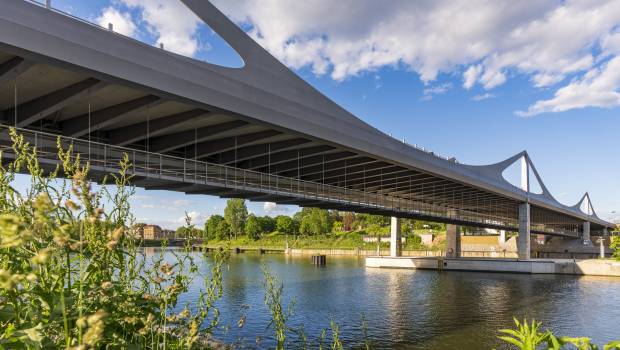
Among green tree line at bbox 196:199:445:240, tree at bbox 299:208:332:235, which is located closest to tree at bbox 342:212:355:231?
green tree line at bbox 196:199:445:240

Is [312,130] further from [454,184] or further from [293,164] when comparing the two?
[454,184]

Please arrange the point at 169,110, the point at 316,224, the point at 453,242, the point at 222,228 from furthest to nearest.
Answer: the point at 222,228 → the point at 316,224 → the point at 453,242 → the point at 169,110

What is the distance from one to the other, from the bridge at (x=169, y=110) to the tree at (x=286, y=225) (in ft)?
290

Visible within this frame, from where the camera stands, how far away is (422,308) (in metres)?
26.6

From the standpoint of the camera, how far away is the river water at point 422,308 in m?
18.9

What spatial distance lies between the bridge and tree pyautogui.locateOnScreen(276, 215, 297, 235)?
8851cm

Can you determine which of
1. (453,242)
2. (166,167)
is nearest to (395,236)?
(453,242)

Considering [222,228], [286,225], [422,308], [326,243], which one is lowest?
[326,243]

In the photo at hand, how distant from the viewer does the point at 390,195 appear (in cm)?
4509

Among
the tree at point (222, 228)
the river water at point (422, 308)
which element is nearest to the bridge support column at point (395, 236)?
the river water at point (422, 308)

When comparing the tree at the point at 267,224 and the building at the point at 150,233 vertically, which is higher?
the building at the point at 150,233

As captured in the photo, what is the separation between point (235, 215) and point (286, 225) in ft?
46.8

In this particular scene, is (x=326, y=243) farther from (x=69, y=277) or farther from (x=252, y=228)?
(x=69, y=277)

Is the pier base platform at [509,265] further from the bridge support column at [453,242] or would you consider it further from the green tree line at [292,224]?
the green tree line at [292,224]
